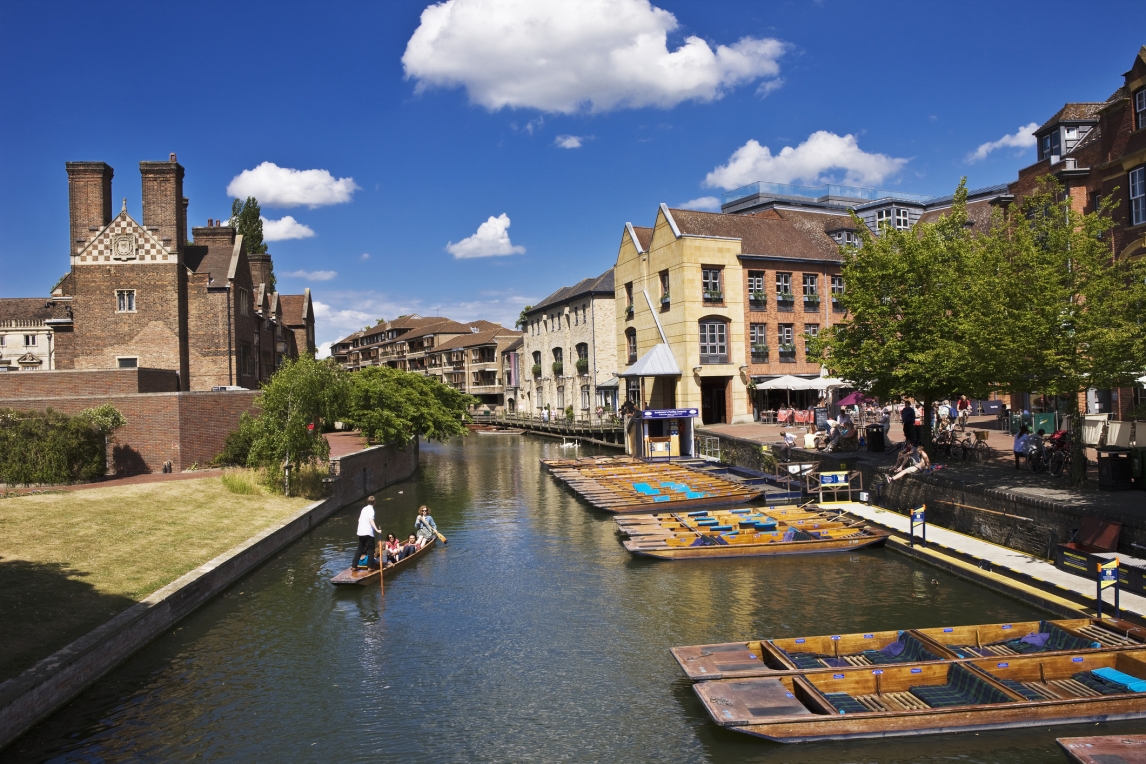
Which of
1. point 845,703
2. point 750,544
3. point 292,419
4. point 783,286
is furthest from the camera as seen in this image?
point 783,286

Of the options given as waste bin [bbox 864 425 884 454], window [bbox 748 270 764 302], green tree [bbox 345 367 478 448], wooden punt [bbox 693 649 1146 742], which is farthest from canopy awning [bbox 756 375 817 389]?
wooden punt [bbox 693 649 1146 742]

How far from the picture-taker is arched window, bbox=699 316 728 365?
4209 cm

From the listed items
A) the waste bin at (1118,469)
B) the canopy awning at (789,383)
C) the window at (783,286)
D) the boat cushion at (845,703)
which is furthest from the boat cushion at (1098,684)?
the window at (783,286)

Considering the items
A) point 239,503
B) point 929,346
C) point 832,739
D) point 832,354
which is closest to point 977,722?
point 832,739

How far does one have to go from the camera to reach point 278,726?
10.5 metres

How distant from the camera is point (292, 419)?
24.4m

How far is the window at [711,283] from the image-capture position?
41.8 metres

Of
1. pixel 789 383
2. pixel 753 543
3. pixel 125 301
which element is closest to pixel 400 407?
pixel 125 301

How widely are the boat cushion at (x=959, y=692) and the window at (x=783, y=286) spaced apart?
35.3m

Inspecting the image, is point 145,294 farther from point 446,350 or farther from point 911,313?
point 446,350

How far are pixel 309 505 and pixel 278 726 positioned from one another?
48.3 feet

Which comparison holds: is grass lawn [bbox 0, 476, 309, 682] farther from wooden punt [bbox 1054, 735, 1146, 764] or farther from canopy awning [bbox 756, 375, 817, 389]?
canopy awning [bbox 756, 375, 817, 389]

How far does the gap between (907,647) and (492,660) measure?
631 cm

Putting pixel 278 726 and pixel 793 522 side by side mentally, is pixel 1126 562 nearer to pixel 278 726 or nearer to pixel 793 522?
pixel 793 522
